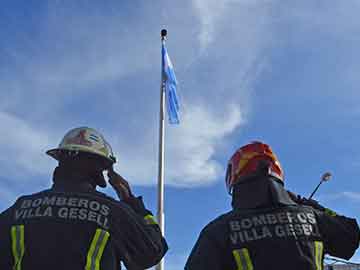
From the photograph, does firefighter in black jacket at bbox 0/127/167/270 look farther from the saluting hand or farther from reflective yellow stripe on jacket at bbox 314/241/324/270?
reflective yellow stripe on jacket at bbox 314/241/324/270

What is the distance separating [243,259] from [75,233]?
1304 millimetres

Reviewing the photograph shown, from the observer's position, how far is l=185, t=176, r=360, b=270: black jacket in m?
3.97

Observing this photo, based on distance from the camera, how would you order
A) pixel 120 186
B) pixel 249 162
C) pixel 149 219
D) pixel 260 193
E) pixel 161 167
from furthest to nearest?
pixel 161 167 → pixel 120 186 → pixel 249 162 → pixel 149 219 → pixel 260 193

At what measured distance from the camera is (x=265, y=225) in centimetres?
412

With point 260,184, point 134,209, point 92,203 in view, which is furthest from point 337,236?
point 92,203

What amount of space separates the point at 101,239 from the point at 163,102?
12377mm

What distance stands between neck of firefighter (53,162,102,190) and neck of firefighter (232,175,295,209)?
1258mm

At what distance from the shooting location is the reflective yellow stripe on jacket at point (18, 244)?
3.92m

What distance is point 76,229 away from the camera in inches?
158

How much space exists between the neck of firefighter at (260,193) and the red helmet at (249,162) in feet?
0.31

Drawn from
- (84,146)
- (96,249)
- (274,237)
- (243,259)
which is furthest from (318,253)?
(84,146)

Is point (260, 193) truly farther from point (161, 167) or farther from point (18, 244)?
point (161, 167)

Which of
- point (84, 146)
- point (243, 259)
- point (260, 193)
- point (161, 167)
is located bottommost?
point (243, 259)

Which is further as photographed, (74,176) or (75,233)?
(74,176)
